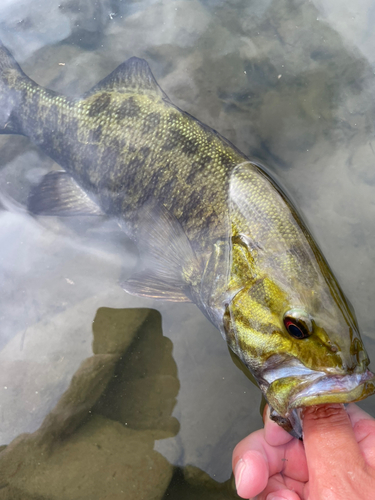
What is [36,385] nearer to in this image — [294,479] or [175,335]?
[175,335]

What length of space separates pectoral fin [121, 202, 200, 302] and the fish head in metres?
0.36

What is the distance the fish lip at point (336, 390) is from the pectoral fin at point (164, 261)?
2.86 ft

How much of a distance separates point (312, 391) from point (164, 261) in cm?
118

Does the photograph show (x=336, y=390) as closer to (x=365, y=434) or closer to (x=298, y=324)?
(x=298, y=324)

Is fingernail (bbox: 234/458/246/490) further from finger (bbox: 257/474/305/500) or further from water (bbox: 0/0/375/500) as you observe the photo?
water (bbox: 0/0/375/500)

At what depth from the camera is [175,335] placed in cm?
244

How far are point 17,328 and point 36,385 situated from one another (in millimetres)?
450

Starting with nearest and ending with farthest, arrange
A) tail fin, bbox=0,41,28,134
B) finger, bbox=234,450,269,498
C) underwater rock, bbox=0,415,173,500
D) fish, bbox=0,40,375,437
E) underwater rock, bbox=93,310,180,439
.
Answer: fish, bbox=0,40,375,437 → finger, bbox=234,450,269,498 → underwater rock, bbox=0,415,173,500 → underwater rock, bbox=93,310,180,439 → tail fin, bbox=0,41,28,134

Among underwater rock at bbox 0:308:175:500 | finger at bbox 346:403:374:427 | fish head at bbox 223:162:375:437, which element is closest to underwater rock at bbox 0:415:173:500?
underwater rock at bbox 0:308:175:500

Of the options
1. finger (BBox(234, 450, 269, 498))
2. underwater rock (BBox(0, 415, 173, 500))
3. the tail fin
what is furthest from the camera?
the tail fin

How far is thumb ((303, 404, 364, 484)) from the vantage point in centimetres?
139

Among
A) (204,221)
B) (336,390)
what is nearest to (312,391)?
(336,390)

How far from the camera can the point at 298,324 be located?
1526 mm

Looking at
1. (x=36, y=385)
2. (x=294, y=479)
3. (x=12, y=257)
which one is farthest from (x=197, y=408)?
(x=12, y=257)
